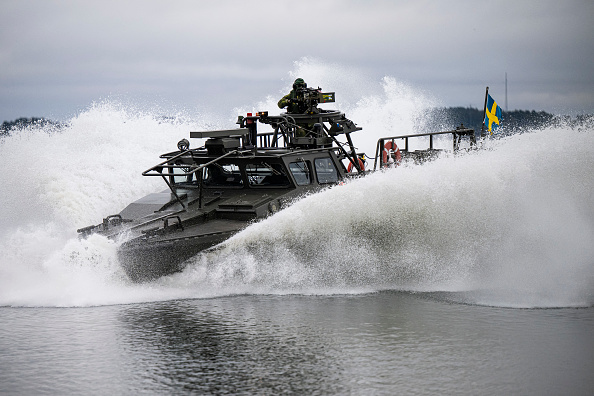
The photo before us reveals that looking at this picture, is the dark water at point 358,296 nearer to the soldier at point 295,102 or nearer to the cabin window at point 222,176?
the cabin window at point 222,176

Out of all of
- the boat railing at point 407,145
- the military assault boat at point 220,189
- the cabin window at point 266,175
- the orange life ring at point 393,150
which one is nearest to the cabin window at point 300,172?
the military assault boat at point 220,189

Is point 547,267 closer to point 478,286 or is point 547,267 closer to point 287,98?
point 478,286

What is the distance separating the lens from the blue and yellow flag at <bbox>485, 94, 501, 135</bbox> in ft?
60.8

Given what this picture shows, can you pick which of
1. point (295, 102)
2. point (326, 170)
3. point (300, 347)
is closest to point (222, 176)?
point (326, 170)

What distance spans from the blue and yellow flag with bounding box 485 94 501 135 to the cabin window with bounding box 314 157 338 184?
6294 millimetres

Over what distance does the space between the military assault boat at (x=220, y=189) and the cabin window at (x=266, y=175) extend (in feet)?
0.04

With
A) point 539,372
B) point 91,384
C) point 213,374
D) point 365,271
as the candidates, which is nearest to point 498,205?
point 365,271

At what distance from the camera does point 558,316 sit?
10156 millimetres

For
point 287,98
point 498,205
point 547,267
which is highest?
point 287,98

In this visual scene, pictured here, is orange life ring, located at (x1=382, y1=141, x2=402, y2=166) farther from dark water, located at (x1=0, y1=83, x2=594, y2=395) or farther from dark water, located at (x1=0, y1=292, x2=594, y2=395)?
dark water, located at (x1=0, y1=292, x2=594, y2=395)

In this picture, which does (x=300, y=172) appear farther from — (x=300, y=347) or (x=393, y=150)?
(x=300, y=347)

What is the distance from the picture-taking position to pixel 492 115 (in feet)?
61.8

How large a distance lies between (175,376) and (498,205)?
6.42 metres

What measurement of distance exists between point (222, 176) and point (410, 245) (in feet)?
11.8
